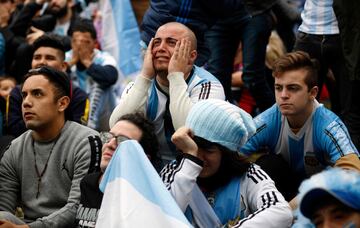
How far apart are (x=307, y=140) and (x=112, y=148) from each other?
157 centimetres

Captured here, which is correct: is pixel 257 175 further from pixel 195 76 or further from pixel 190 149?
pixel 195 76

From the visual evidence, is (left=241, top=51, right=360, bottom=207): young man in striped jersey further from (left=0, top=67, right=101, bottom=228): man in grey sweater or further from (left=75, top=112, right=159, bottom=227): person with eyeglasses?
(left=0, top=67, right=101, bottom=228): man in grey sweater

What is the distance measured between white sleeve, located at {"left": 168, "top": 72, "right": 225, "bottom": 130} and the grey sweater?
2.35ft

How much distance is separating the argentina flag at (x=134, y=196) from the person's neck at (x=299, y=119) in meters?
1.66

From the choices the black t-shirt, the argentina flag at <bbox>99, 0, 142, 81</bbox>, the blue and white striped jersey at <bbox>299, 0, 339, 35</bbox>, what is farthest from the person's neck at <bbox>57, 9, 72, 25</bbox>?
the black t-shirt

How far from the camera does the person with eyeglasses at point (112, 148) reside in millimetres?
5109

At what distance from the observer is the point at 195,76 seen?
5.92m

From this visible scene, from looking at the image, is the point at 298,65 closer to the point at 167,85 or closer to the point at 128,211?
the point at 167,85

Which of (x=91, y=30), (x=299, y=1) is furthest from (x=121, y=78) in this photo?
(x=299, y=1)

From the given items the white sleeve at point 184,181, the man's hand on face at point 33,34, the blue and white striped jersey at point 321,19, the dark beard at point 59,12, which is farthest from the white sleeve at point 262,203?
the dark beard at point 59,12

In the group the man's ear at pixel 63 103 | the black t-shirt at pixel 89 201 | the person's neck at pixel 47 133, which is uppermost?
the man's ear at pixel 63 103

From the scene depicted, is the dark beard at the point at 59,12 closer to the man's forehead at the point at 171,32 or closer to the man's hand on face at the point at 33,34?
the man's hand on face at the point at 33,34

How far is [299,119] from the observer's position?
237 inches

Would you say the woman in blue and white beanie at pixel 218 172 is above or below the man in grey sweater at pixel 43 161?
above
